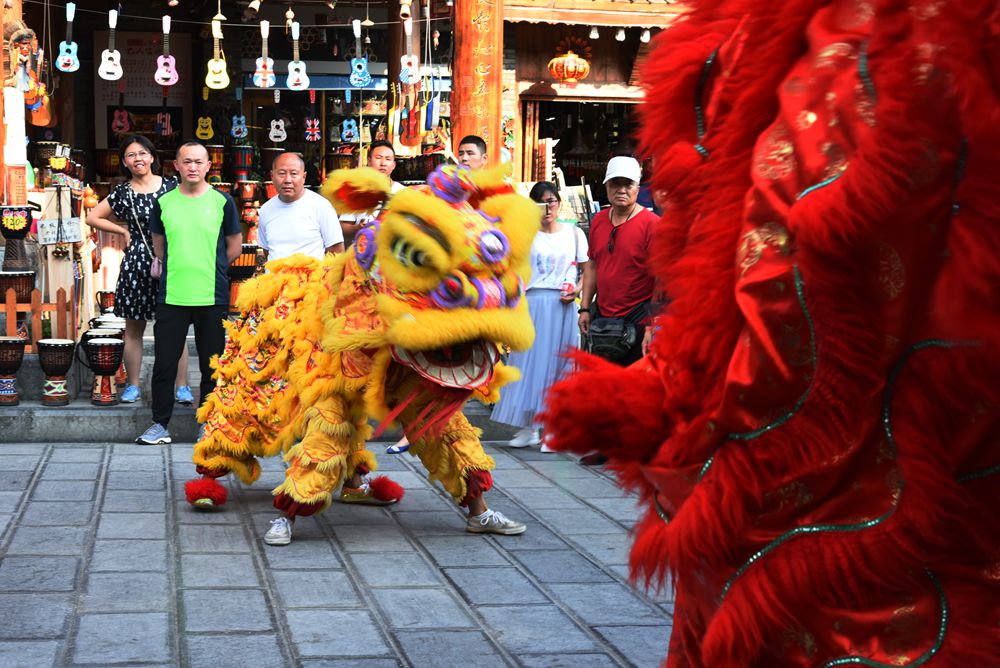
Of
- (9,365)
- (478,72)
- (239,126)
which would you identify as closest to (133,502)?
(9,365)

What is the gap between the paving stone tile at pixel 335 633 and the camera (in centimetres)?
364

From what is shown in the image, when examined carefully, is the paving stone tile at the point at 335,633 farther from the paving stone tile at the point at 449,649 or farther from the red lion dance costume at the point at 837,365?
the red lion dance costume at the point at 837,365

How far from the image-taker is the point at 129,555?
4688mm

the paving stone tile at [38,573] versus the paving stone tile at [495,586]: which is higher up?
the paving stone tile at [38,573]

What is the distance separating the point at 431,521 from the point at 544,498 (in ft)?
2.44

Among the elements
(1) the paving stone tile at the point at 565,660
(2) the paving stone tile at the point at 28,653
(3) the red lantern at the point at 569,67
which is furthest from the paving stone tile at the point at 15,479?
(3) the red lantern at the point at 569,67

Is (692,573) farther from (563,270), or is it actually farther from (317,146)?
(317,146)

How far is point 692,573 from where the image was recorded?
1.66 metres

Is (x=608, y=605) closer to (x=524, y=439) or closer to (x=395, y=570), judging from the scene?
(x=395, y=570)

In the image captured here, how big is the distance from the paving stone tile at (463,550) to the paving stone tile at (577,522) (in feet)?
0.90

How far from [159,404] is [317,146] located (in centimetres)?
1090

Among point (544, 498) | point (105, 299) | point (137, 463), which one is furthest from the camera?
point (105, 299)

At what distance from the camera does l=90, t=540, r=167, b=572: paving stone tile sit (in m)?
4.52

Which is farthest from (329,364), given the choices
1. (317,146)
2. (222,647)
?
(317,146)
